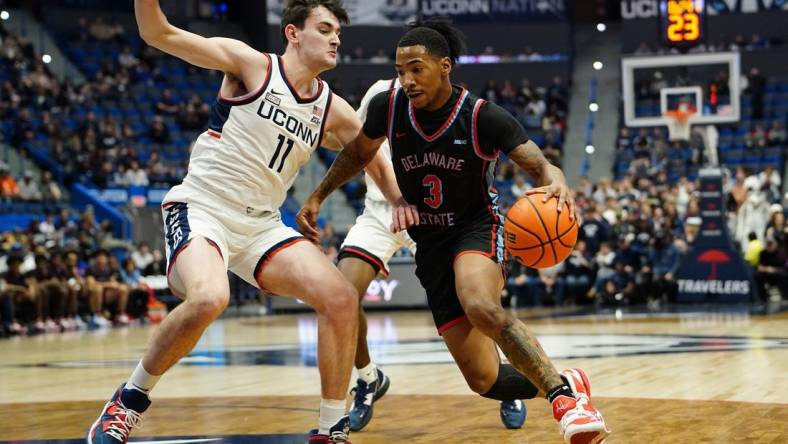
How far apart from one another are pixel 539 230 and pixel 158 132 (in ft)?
75.3

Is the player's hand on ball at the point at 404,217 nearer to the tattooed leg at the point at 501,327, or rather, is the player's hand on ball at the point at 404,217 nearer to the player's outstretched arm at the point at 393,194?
the player's outstretched arm at the point at 393,194

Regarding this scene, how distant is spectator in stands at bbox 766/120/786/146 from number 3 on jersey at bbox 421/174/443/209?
2272 cm

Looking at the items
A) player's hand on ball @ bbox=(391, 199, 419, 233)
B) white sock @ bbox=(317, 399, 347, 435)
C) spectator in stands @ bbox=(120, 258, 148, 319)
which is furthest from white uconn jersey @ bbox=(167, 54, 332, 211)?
spectator in stands @ bbox=(120, 258, 148, 319)

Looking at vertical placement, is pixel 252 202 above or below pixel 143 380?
above

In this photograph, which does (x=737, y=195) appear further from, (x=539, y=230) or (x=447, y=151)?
(x=539, y=230)

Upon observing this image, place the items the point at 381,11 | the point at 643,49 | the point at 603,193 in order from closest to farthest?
the point at 603,193, the point at 643,49, the point at 381,11

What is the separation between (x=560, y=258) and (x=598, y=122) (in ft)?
85.8

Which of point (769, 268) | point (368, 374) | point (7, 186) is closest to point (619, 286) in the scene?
point (769, 268)

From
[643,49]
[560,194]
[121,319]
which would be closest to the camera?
[560,194]

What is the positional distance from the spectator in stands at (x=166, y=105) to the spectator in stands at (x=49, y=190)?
5.52 meters

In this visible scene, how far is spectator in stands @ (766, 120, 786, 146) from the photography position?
2670cm

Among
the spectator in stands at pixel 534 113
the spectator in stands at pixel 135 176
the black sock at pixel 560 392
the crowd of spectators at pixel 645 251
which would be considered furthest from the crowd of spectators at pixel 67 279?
the spectator in stands at pixel 534 113

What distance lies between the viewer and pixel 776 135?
26.8 metres

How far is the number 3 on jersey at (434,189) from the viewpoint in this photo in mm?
5711
